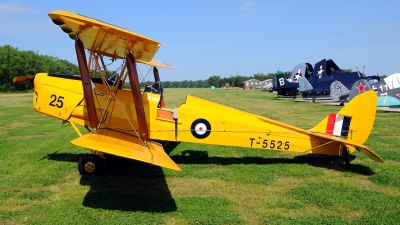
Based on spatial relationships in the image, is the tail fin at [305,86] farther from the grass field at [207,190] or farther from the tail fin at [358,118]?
the tail fin at [358,118]

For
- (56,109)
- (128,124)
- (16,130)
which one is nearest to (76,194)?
(128,124)

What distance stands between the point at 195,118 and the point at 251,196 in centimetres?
237

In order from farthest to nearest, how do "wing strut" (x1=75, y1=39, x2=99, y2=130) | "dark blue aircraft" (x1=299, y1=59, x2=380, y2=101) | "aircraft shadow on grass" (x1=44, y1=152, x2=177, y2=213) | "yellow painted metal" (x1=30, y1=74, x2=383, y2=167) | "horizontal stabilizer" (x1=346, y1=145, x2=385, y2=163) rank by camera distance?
"dark blue aircraft" (x1=299, y1=59, x2=380, y2=101), "yellow painted metal" (x1=30, y1=74, x2=383, y2=167), "horizontal stabilizer" (x1=346, y1=145, x2=385, y2=163), "wing strut" (x1=75, y1=39, x2=99, y2=130), "aircraft shadow on grass" (x1=44, y1=152, x2=177, y2=213)

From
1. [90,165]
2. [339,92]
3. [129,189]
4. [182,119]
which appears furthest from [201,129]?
[339,92]

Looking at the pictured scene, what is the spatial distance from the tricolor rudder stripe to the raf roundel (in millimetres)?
2740

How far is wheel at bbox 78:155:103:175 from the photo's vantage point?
6.18 meters

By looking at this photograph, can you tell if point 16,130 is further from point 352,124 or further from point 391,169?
point 391,169

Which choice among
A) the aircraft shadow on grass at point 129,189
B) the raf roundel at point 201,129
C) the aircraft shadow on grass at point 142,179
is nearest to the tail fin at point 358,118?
the aircraft shadow on grass at point 142,179

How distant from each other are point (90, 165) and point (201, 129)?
8.16 feet

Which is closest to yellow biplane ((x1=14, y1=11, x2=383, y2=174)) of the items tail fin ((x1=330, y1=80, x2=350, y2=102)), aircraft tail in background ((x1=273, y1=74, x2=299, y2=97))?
tail fin ((x1=330, y1=80, x2=350, y2=102))

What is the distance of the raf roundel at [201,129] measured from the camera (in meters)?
6.91

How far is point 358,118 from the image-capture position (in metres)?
6.56

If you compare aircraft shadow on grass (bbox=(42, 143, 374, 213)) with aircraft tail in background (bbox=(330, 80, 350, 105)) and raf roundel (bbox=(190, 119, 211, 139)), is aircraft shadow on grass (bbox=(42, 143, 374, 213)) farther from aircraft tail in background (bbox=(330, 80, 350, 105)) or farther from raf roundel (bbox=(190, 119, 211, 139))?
aircraft tail in background (bbox=(330, 80, 350, 105))

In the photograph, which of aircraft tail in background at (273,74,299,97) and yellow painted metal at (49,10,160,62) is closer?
yellow painted metal at (49,10,160,62)
